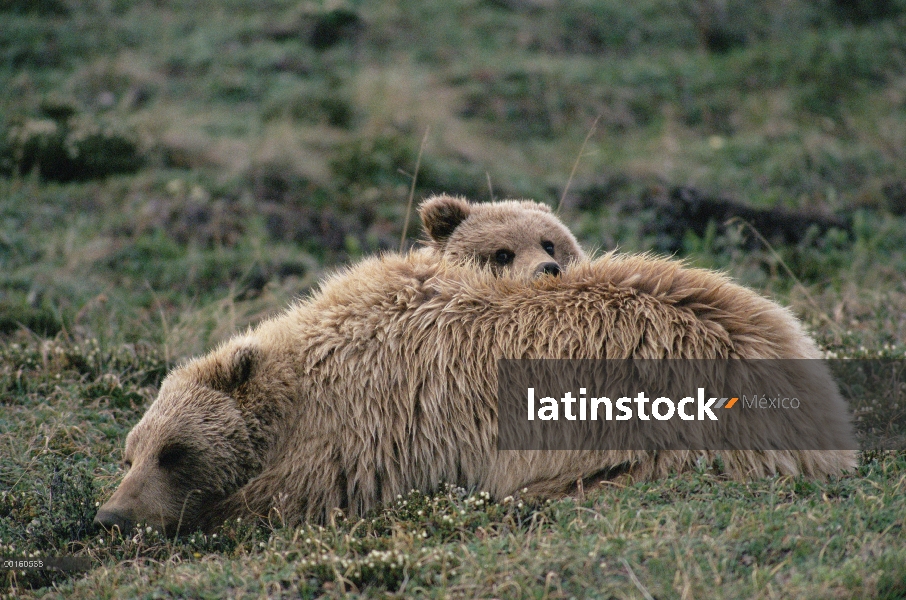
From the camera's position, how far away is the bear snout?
429 centimetres

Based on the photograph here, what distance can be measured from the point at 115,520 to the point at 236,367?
2.96 feet

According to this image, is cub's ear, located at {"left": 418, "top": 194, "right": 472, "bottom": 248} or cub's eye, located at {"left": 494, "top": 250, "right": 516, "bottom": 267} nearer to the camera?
cub's eye, located at {"left": 494, "top": 250, "right": 516, "bottom": 267}

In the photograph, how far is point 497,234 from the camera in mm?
6289

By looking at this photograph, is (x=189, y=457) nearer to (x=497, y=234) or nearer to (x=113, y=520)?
(x=113, y=520)

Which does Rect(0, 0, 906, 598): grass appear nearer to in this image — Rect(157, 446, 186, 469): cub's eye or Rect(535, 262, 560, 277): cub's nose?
Rect(157, 446, 186, 469): cub's eye

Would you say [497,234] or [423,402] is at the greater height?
[497,234]

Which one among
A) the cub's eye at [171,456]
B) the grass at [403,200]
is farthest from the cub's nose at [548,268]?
the cub's eye at [171,456]

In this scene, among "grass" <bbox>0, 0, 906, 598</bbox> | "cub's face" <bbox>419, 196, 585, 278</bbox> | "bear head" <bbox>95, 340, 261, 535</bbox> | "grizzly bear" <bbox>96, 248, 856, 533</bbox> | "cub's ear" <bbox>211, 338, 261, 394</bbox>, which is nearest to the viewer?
"grass" <bbox>0, 0, 906, 598</bbox>

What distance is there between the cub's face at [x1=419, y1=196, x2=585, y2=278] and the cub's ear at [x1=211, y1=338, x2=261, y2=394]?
6.19 feet

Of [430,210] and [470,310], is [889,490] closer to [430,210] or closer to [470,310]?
[470,310]

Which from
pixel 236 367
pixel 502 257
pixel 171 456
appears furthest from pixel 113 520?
pixel 502 257

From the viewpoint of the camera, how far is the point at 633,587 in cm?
321

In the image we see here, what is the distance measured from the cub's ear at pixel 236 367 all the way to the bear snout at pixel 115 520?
2.44ft

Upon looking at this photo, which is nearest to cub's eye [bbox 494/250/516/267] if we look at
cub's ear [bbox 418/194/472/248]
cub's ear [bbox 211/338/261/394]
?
cub's ear [bbox 418/194/472/248]
